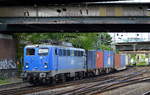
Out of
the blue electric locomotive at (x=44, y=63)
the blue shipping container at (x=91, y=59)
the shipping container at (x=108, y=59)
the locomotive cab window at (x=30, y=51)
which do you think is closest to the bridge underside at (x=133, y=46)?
the shipping container at (x=108, y=59)

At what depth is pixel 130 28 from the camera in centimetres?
2794

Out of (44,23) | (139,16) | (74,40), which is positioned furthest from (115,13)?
(74,40)

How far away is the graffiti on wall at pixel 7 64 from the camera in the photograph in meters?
29.3

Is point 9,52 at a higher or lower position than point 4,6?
lower

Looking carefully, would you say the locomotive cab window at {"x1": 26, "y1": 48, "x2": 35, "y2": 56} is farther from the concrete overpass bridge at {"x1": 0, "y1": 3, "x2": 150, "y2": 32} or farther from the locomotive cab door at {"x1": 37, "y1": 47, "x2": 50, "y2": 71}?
the concrete overpass bridge at {"x1": 0, "y1": 3, "x2": 150, "y2": 32}

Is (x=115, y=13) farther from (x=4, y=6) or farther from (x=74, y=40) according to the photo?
(x=74, y=40)

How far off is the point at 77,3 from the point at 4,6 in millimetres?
5471

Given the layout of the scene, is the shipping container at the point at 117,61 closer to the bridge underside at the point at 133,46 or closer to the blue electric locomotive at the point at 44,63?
the blue electric locomotive at the point at 44,63

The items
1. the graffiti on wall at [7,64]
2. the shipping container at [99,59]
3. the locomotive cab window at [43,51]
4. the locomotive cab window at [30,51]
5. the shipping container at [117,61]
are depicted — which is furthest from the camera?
the shipping container at [117,61]

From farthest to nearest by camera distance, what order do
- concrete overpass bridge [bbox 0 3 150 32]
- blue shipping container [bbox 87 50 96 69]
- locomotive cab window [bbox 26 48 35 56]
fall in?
blue shipping container [bbox 87 50 96 69] < locomotive cab window [bbox 26 48 35 56] < concrete overpass bridge [bbox 0 3 150 32]

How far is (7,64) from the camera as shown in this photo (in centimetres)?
3019

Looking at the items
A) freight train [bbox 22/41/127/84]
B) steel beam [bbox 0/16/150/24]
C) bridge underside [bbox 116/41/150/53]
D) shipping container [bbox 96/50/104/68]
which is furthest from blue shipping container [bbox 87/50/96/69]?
bridge underside [bbox 116/41/150/53]

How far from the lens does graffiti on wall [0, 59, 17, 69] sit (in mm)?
29283

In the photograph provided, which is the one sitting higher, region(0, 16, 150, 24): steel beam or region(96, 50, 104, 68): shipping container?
region(0, 16, 150, 24): steel beam
